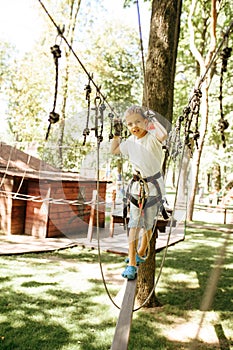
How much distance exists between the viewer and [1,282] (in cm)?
451

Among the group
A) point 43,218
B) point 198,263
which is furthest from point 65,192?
point 198,263

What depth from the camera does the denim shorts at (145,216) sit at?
2.35 meters

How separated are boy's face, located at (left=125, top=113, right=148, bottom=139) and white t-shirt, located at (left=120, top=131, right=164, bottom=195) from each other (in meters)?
0.04

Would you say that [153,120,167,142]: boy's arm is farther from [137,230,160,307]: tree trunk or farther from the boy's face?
[137,230,160,307]: tree trunk

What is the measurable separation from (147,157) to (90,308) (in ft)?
7.73

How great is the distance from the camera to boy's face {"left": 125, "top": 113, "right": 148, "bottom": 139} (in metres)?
2.20

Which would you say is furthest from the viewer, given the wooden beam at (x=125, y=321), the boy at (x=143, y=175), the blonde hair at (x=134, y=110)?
the boy at (x=143, y=175)

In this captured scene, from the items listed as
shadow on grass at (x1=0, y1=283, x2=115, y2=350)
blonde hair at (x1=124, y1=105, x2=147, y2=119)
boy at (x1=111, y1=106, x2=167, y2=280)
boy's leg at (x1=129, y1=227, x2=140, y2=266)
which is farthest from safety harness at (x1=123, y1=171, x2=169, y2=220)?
shadow on grass at (x1=0, y1=283, x2=115, y2=350)

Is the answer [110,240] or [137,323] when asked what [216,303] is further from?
[110,240]

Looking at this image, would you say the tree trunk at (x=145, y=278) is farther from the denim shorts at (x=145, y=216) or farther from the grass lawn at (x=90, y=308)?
the denim shorts at (x=145, y=216)

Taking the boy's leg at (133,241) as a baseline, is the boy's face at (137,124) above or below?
above

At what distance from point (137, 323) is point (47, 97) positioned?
353 inches

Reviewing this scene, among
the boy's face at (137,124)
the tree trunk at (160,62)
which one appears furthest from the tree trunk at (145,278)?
the boy's face at (137,124)

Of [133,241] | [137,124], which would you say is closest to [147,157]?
[137,124]
